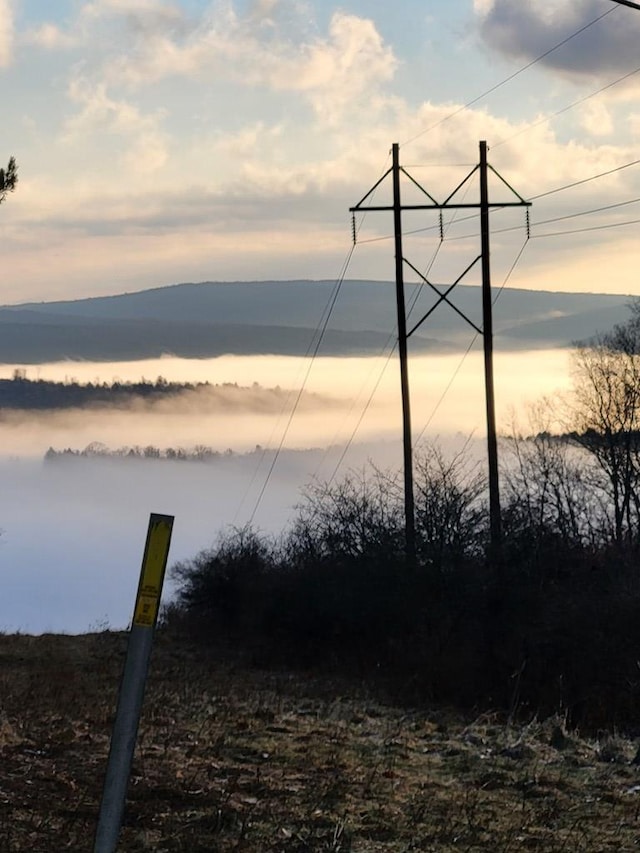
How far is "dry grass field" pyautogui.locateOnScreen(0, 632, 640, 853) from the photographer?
27.2 ft

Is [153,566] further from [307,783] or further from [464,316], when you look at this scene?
[464,316]

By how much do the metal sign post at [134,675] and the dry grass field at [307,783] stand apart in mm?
2095

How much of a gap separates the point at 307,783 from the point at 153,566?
503 cm

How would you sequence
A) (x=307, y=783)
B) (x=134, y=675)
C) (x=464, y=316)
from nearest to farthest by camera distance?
(x=134, y=675) < (x=307, y=783) < (x=464, y=316)

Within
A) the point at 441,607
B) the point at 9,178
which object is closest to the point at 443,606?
the point at 441,607

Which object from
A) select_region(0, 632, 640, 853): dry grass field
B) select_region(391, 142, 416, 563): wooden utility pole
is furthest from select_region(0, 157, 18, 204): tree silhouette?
select_region(391, 142, 416, 563): wooden utility pole

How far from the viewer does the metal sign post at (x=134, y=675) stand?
5746 mm

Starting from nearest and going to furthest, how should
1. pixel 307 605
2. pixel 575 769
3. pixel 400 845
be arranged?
pixel 400 845 → pixel 575 769 → pixel 307 605

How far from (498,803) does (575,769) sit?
2.16 meters

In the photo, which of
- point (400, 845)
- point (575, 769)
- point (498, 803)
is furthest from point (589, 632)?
point (400, 845)

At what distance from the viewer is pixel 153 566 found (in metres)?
5.83

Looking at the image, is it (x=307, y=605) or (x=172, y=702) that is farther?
(x=307, y=605)

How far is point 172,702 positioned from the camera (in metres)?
16.4

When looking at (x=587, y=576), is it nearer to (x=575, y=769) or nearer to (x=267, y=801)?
(x=575, y=769)
